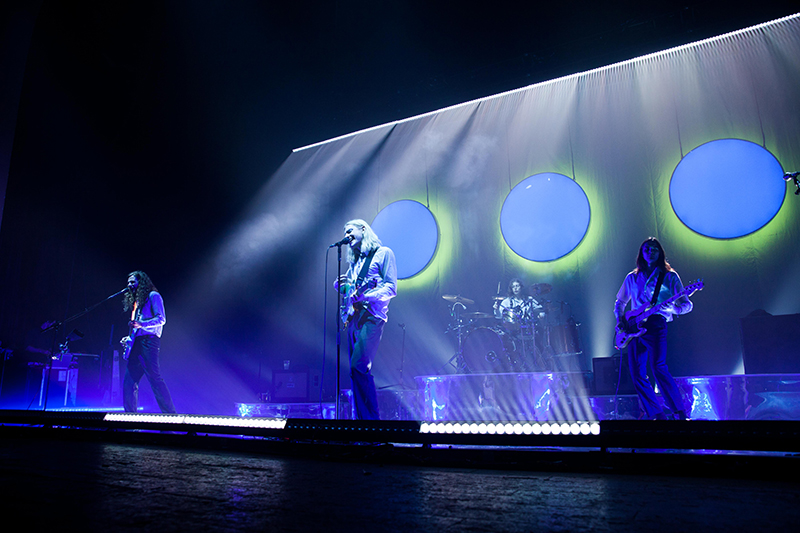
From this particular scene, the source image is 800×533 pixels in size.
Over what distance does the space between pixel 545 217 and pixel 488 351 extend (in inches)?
94.9

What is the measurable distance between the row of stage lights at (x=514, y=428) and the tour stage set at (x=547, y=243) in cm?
251

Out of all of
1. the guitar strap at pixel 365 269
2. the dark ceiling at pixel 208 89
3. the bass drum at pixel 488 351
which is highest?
the dark ceiling at pixel 208 89

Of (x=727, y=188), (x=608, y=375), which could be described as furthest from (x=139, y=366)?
(x=727, y=188)

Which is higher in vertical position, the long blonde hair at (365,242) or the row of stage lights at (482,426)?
the long blonde hair at (365,242)

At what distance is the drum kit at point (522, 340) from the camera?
6.49 meters

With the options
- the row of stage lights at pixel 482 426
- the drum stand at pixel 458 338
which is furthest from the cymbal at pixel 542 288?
the row of stage lights at pixel 482 426

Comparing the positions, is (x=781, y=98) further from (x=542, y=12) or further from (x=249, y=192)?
(x=249, y=192)

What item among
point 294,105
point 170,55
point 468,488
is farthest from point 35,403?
point 468,488

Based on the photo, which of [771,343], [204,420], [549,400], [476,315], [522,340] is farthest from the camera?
[476,315]

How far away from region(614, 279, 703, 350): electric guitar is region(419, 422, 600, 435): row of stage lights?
2.32 m

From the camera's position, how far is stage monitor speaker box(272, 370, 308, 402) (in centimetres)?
707

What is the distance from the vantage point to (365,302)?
3.74m

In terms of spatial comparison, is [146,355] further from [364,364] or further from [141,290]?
[364,364]

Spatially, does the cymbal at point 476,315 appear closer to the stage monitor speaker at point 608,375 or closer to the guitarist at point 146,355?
the stage monitor speaker at point 608,375
